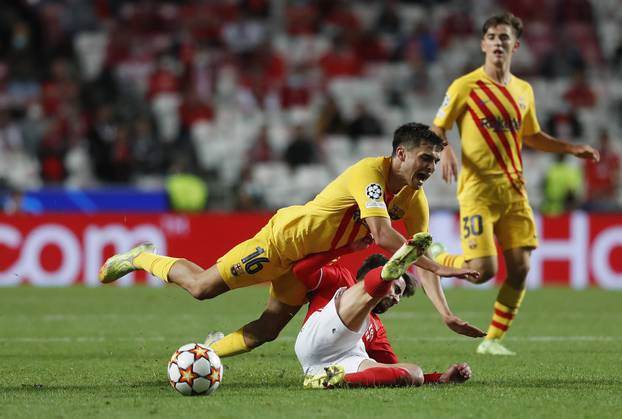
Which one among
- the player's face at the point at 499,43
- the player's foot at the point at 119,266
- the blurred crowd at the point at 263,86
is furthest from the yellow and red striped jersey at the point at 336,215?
the blurred crowd at the point at 263,86

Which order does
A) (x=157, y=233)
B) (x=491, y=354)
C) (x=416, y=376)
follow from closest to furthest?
(x=416, y=376) < (x=491, y=354) < (x=157, y=233)

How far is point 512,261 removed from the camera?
28.2ft

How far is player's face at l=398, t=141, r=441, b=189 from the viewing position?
6.62 metres

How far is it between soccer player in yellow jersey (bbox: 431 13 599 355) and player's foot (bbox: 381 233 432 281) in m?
2.45

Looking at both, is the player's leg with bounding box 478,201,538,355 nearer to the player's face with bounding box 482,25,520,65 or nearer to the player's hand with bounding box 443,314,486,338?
the player's face with bounding box 482,25,520,65

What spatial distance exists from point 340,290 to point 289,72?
13177mm

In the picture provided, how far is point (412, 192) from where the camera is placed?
278 inches

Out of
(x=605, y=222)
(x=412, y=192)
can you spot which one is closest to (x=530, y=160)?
(x=605, y=222)

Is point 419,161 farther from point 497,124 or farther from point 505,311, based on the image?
point 505,311

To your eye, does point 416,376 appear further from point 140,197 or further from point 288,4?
point 288,4

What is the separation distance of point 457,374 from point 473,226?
83.5 inches

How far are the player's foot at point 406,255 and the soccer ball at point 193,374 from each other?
111 cm

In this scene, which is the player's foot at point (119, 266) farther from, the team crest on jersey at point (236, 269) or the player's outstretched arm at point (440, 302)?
the player's outstretched arm at point (440, 302)

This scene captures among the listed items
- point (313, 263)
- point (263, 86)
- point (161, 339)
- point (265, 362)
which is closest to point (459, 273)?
point (313, 263)
